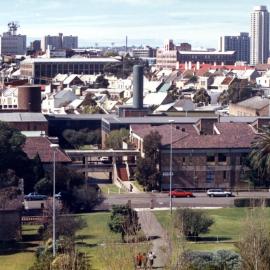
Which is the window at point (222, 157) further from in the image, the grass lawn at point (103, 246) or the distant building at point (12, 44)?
the distant building at point (12, 44)

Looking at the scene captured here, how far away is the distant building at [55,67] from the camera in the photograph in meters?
118

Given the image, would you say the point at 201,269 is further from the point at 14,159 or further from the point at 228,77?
the point at 228,77

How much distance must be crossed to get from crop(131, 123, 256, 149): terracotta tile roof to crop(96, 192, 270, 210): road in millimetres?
2903

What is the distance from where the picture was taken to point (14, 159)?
1630 inches

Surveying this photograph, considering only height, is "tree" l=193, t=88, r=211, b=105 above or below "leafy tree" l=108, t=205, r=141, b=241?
above

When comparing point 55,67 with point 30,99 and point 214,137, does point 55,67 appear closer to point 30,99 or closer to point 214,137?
point 30,99

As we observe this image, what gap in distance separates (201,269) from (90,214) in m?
15.0

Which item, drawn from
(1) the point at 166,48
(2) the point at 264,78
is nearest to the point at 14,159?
(2) the point at 264,78

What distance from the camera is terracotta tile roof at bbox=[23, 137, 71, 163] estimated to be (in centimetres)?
4481

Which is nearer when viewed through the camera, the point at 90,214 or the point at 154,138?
the point at 90,214

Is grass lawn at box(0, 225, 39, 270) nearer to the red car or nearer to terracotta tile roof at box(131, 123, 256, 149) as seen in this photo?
the red car

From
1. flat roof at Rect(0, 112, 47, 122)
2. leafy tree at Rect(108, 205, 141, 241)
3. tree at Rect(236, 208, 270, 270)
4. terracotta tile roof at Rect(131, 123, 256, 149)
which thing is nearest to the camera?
tree at Rect(236, 208, 270, 270)

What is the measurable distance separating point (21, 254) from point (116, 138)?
81.9 ft

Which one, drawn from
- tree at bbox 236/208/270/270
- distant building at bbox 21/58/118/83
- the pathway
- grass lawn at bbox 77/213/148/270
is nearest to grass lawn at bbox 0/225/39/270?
grass lawn at bbox 77/213/148/270
